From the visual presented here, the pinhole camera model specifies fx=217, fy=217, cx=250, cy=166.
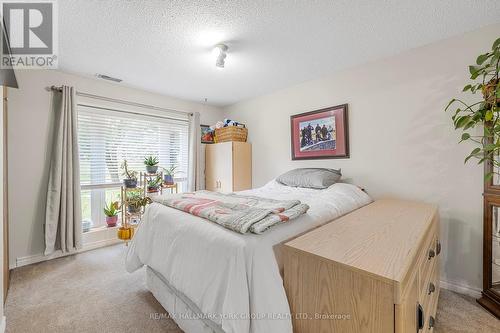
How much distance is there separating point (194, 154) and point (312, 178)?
2108mm

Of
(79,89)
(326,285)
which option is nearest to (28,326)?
(326,285)

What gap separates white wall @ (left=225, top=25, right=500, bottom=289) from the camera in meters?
1.85

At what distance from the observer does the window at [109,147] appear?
289 cm

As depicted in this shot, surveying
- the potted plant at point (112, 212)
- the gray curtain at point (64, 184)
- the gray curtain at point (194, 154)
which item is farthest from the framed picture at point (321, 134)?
the gray curtain at point (64, 184)

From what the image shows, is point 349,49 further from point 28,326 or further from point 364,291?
point 28,326

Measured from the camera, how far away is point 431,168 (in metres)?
2.01

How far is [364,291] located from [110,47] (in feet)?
8.76

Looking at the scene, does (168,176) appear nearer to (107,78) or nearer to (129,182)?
(129,182)

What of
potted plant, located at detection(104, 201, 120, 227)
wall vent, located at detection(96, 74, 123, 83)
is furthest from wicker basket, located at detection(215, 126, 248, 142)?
potted plant, located at detection(104, 201, 120, 227)

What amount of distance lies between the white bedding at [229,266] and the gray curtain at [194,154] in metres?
2.06

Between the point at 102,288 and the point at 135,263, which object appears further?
the point at 102,288

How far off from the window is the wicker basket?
84 cm

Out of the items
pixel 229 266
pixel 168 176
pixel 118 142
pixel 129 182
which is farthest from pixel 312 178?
pixel 118 142

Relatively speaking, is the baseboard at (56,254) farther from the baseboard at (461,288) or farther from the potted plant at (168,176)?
the baseboard at (461,288)
